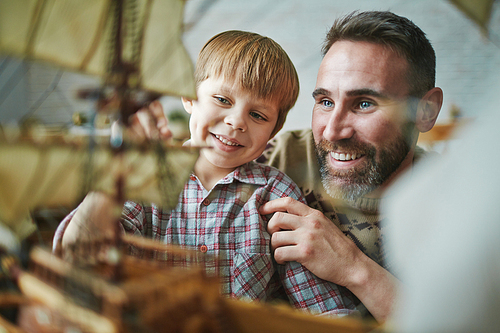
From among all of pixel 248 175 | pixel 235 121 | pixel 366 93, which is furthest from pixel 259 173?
pixel 366 93

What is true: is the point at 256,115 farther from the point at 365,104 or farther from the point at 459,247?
the point at 459,247

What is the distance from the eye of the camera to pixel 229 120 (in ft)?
1.88

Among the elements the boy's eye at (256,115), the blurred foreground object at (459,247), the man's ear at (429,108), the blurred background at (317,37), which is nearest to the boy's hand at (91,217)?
the blurred background at (317,37)

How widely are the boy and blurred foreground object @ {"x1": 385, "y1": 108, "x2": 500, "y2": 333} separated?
0.80ft

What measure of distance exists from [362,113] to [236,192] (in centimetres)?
25

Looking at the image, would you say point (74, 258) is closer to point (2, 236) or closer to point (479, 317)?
point (2, 236)

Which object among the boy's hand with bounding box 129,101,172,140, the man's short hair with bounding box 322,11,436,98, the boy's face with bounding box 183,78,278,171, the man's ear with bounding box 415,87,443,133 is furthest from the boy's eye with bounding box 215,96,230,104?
the man's ear with bounding box 415,87,443,133

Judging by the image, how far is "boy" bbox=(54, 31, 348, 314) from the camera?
1.86 feet

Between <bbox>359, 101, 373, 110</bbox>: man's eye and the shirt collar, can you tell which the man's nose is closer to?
<bbox>359, 101, 373, 110</bbox>: man's eye

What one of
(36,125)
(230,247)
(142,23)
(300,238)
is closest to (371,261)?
(300,238)

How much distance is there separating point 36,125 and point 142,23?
0.28m

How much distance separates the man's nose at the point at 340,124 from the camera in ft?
1.95

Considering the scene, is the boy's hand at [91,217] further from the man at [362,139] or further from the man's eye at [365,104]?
the man's eye at [365,104]

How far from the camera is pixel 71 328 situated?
1.04 ft
